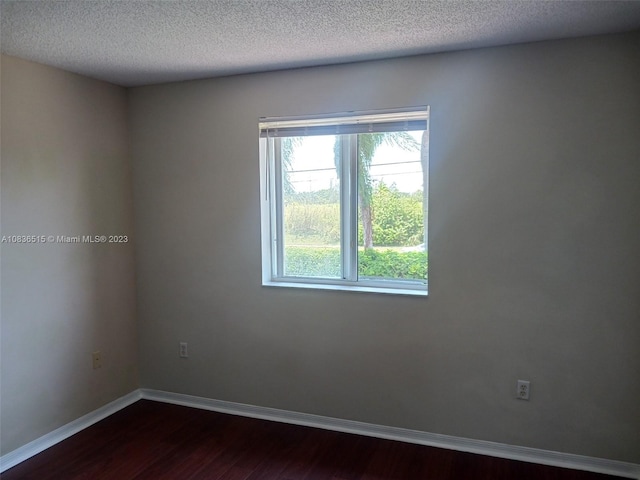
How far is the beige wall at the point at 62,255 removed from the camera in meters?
2.44

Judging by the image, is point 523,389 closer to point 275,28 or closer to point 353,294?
point 353,294

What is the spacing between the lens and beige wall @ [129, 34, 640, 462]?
224cm

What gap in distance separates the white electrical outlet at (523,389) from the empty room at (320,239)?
21 millimetres

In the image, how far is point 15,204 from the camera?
7.99ft

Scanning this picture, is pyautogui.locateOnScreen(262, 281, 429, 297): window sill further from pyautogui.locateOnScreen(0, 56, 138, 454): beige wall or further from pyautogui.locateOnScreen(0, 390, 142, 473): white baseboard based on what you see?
pyautogui.locateOnScreen(0, 390, 142, 473): white baseboard

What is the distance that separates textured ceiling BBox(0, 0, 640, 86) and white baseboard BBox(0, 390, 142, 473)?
2230 mm

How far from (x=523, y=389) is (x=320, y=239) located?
4.93ft

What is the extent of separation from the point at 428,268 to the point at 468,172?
59cm

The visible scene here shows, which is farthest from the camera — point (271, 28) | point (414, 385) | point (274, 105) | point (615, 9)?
point (274, 105)

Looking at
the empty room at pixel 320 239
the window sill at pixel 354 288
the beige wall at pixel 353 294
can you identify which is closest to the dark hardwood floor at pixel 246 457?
the empty room at pixel 320 239

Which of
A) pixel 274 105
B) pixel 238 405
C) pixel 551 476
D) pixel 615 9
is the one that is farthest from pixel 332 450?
pixel 615 9

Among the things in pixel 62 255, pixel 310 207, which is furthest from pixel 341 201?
pixel 62 255

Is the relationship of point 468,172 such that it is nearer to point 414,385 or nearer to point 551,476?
point 414,385

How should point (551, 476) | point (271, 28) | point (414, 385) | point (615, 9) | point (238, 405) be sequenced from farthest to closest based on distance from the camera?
point (238, 405)
point (414, 385)
point (551, 476)
point (271, 28)
point (615, 9)
